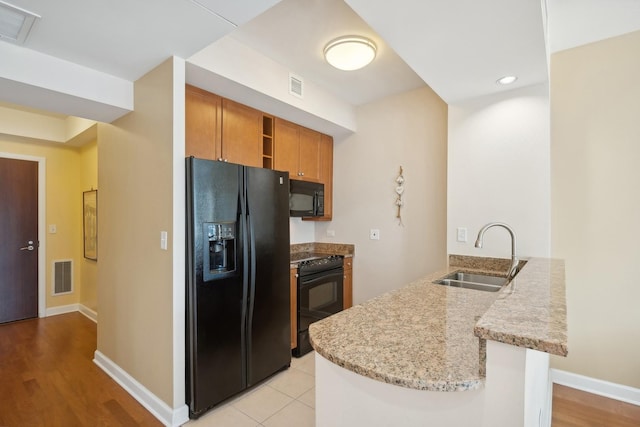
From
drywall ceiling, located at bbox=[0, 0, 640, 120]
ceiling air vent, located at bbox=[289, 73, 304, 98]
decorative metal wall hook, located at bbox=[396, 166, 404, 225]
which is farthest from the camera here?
decorative metal wall hook, located at bbox=[396, 166, 404, 225]

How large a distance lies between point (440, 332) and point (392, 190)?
2336mm

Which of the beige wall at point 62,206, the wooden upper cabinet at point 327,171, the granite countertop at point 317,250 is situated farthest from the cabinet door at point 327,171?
the beige wall at point 62,206

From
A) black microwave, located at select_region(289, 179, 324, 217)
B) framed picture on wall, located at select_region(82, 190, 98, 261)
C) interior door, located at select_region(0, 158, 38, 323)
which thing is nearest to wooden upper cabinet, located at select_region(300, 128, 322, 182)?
black microwave, located at select_region(289, 179, 324, 217)

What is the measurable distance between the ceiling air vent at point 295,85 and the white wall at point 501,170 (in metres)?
1.33

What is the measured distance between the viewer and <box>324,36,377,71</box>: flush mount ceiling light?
2176mm

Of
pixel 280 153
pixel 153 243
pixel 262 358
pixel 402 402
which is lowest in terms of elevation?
pixel 262 358

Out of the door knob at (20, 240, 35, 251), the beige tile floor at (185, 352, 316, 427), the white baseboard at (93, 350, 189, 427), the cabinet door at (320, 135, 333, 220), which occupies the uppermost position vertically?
the cabinet door at (320, 135, 333, 220)

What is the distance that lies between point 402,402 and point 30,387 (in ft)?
9.77

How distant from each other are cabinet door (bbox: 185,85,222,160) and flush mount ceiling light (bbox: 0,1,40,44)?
0.87m

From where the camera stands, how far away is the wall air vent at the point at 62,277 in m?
4.20

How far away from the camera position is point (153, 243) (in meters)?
2.10

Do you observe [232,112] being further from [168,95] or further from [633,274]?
[633,274]

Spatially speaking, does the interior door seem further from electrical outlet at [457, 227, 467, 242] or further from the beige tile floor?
electrical outlet at [457, 227, 467, 242]

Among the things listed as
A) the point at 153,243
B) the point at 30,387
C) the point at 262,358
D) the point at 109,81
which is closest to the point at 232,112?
the point at 109,81
